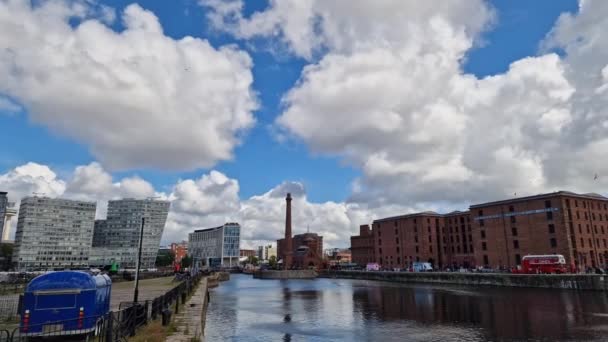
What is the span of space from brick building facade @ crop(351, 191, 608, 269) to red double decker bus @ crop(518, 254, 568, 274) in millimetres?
7214

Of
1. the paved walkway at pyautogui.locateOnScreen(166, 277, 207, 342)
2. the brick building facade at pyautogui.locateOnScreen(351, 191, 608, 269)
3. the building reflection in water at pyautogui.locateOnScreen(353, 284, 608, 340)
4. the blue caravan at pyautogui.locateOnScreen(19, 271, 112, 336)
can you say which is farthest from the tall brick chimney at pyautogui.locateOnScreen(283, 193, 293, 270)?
the blue caravan at pyautogui.locateOnScreen(19, 271, 112, 336)

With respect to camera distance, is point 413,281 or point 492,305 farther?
point 413,281

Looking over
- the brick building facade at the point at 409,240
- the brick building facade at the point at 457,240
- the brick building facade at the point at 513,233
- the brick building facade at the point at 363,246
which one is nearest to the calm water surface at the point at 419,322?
the brick building facade at the point at 513,233

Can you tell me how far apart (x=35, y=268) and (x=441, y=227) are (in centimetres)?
17288

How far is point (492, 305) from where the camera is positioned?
4400 cm

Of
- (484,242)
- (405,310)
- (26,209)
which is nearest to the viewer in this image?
(405,310)

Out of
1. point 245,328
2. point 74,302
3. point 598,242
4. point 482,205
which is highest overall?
point 482,205

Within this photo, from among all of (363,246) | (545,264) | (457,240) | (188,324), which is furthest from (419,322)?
(363,246)

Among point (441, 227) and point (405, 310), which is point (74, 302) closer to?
point (405, 310)

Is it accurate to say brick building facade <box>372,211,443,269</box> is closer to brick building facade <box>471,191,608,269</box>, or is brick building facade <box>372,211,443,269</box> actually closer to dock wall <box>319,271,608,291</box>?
dock wall <box>319,271,608,291</box>

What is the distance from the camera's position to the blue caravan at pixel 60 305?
60.1ft

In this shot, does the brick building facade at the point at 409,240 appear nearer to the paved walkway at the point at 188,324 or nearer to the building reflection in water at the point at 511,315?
the building reflection in water at the point at 511,315

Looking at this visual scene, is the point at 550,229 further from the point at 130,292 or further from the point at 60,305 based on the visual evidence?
the point at 60,305

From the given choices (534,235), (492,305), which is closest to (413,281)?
(534,235)
